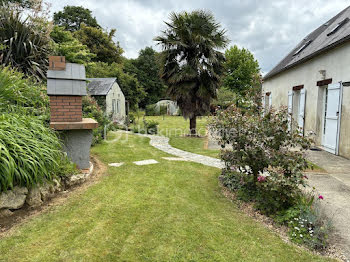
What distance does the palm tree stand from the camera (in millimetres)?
10375

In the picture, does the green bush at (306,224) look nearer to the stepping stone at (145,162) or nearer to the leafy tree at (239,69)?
the stepping stone at (145,162)

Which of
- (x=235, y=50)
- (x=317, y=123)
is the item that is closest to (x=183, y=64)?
(x=317, y=123)

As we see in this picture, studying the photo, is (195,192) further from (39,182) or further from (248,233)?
(39,182)

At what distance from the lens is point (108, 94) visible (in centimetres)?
1698

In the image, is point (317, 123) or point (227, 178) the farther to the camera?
point (317, 123)

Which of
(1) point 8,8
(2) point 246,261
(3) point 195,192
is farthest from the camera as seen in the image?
(1) point 8,8

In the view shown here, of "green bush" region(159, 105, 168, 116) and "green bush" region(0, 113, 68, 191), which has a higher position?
"green bush" region(159, 105, 168, 116)

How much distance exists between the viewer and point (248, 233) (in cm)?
285

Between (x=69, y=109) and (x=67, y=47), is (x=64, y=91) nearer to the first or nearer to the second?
(x=69, y=109)

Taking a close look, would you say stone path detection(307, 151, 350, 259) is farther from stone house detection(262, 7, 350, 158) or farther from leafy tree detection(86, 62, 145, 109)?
leafy tree detection(86, 62, 145, 109)

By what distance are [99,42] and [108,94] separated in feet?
55.9

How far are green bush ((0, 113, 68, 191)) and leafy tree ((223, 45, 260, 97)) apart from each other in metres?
29.7

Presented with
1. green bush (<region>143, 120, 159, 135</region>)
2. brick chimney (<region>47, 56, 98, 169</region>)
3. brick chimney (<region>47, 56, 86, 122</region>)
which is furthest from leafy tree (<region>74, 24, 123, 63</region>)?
brick chimney (<region>47, 56, 98, 169</region>)

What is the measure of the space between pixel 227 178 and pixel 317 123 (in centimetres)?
605
